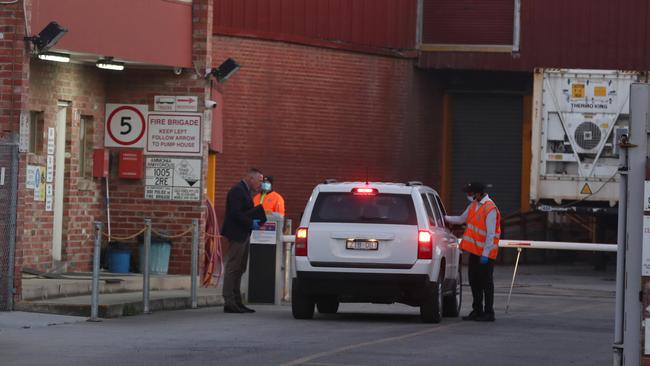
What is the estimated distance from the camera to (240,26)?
33.3m

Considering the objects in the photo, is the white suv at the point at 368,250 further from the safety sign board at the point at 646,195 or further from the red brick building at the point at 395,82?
the safety sign board at the point at 646,195

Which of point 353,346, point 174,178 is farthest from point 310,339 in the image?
point 174,178

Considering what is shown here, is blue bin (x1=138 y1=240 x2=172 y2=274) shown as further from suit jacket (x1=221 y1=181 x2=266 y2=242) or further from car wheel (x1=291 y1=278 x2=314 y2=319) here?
car wheel (x1=291 y1=278 x2=314 y2=319)

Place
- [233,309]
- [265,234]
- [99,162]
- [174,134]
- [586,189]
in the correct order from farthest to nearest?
1. [586,189]
2. [174,134]
3. [99,162]
4. [265,234]
5. [233,309]

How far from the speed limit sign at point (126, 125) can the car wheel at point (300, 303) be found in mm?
6135

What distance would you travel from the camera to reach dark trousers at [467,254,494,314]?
19328 millimetres

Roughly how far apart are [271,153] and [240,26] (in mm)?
2964

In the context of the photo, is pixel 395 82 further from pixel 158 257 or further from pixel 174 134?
pixel 158 257

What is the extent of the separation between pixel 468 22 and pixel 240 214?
18753mm

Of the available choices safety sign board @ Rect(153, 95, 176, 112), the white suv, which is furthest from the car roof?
safety sign board @ Rect(153, 95, 176, 112)

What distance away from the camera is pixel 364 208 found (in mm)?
18312

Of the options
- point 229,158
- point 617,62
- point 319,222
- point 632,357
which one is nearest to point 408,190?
point 319,222

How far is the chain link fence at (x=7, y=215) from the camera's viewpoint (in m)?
17.9

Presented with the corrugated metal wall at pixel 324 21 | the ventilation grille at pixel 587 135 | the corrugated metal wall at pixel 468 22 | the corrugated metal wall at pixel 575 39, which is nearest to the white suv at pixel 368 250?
the ventilation grille at pixel 587 135
